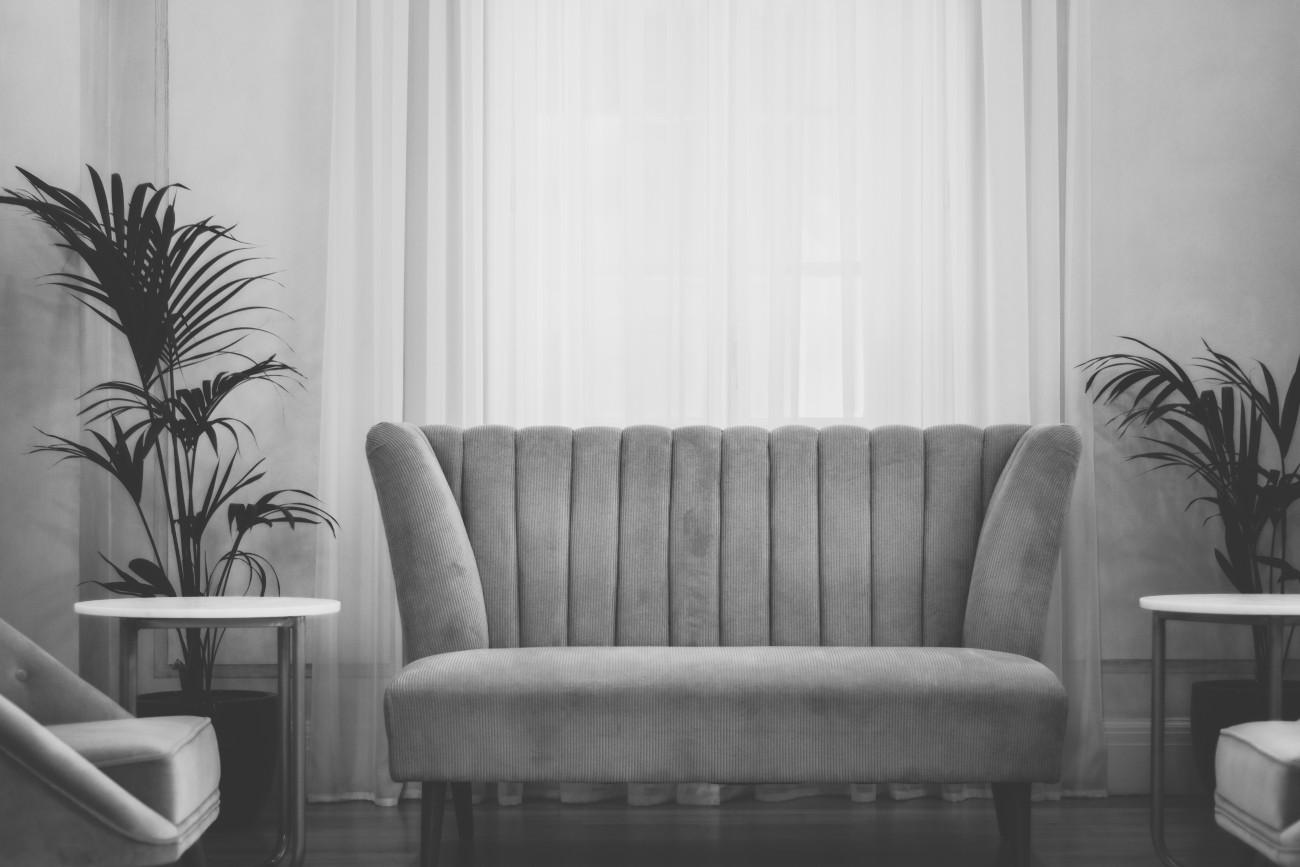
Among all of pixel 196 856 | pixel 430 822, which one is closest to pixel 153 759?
pixel 196 856

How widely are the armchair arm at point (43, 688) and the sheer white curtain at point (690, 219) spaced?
1.25 meters

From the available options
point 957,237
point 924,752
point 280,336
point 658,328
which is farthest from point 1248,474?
point 280,336

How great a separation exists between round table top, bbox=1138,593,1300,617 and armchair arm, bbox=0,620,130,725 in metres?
2.09

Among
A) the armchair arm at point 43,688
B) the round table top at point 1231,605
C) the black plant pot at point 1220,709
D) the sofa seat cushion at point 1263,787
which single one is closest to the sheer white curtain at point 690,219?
the black plant pot at point 1220,709

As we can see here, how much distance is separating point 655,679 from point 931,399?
1.46m

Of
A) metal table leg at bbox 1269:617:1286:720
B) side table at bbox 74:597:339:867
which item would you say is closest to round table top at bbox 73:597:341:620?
side table at bbox 74:597:339:867

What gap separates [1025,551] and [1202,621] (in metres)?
0.40

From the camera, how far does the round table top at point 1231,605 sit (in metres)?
2.24

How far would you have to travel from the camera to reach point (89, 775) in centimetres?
151

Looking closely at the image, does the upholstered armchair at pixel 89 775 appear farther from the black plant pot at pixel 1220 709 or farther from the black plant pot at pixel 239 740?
the black plant pot at pixel 1220 709

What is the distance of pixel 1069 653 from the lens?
333 cm

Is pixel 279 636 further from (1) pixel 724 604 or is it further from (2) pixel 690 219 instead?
(2) pixel 690 219

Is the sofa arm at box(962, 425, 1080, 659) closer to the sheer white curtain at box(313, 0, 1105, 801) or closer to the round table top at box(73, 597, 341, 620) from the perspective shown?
the sheer white curtain at box(313, 0, 1105, 801)

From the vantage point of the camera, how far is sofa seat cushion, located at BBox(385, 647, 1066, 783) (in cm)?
231
